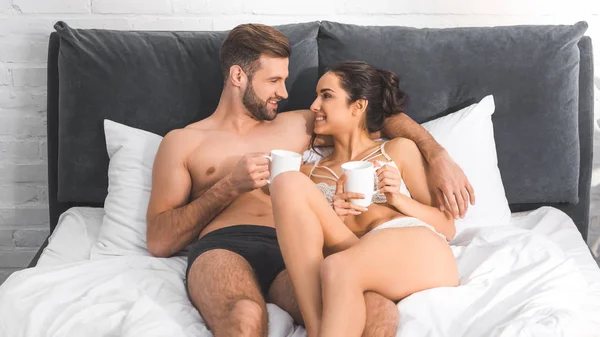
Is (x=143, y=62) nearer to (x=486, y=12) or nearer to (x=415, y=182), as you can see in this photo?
(x=415, y=182)

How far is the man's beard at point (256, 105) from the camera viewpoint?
7.73ft

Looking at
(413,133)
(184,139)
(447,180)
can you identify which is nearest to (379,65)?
(413,133)

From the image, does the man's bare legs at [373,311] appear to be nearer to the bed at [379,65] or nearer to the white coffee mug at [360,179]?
the white coffee mug at [360,179]

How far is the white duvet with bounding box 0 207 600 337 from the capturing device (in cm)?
172

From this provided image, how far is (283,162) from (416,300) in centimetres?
44

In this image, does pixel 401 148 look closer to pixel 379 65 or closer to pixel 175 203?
pixel 379 65

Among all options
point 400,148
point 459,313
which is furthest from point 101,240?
point 459,313

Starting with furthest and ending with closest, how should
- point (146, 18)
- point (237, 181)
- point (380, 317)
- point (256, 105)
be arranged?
1. point (146, 18)
2. point (256, 105)
3. point (237, 181)
4. point (380, 317)

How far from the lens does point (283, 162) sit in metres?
1.87

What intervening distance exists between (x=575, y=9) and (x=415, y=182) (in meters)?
1.08

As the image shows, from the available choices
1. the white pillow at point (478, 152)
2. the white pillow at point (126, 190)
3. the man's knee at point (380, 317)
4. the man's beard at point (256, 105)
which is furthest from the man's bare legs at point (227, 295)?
the white pillow at point (478, 152)

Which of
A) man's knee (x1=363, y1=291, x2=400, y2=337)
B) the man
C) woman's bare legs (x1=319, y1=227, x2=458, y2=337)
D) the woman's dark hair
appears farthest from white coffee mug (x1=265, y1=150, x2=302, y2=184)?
the woman's dark hair

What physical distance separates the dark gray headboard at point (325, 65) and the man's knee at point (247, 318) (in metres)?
0.89

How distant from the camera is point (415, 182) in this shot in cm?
222
